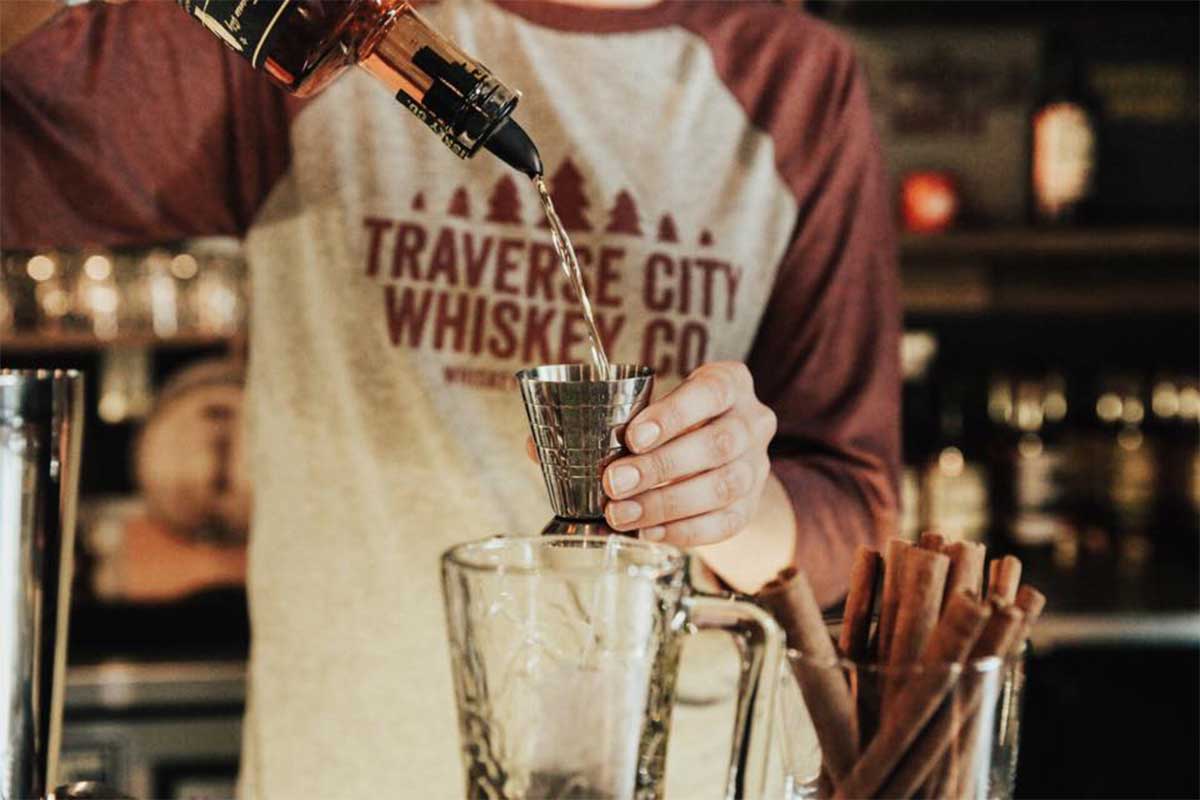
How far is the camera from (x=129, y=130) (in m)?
1.32

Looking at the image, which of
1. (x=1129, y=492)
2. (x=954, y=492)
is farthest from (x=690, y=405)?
(x=1129, y=492)

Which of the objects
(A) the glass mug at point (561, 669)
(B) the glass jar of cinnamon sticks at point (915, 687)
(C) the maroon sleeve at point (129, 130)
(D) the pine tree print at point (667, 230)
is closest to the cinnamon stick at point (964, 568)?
(B) the glass jar of cinnamon sticks at point (915, 687)

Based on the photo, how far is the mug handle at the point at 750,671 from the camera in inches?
Answer: 24.5

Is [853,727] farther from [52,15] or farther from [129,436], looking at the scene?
[129,436]

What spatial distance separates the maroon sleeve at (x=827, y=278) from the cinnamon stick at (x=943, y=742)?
63cm

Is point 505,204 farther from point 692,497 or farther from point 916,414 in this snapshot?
point 916,414

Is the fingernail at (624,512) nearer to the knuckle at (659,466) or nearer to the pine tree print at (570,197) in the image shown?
the knuckle at (659,466)

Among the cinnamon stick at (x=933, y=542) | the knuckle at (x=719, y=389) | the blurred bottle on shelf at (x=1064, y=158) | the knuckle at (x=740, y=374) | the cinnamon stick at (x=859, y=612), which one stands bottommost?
the cinnamon stick at (x=859, y=612)

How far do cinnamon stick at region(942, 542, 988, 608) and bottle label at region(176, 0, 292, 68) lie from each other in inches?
19.6

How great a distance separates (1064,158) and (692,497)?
256 cm

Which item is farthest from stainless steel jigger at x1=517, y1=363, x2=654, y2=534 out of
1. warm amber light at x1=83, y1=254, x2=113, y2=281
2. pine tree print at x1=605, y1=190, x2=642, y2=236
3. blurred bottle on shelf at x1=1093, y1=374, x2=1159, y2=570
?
blurred bottle on shelf at x1=1093, y1=374, x2=1159, y2=570

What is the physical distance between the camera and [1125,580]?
2879 millimetres

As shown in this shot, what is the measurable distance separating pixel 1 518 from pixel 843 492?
774mm

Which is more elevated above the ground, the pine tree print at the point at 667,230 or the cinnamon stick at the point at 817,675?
the pine tree print at the point at 667,230
